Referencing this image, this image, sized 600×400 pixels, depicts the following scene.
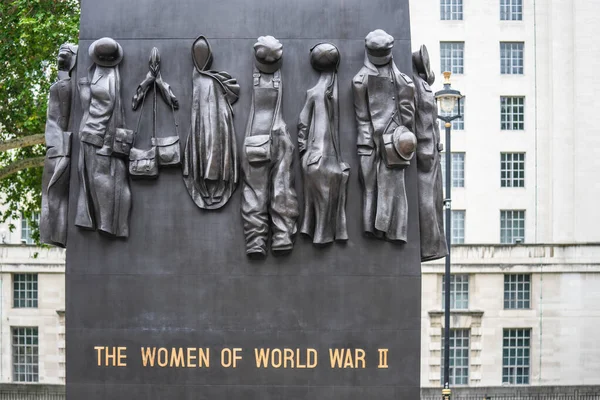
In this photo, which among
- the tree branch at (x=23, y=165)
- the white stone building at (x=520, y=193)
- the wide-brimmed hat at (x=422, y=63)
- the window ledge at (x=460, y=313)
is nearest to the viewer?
the wide-brimmed hat at (x=422, y=63)

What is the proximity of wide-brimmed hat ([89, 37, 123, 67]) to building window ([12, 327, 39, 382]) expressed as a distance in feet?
165

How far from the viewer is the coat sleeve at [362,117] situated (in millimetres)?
12484

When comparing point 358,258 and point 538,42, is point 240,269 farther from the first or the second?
point 538,42

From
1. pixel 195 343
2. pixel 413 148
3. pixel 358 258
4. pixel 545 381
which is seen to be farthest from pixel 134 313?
pixel 545 381

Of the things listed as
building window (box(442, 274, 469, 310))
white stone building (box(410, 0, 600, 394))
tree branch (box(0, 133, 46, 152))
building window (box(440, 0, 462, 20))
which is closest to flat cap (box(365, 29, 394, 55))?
tree branch (box(0, 133, 46, 152))

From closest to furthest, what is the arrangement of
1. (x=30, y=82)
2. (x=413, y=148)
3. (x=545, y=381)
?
1. (x=413, y=148)
2. (x=30, y=82)
3. (x=545, y=381)

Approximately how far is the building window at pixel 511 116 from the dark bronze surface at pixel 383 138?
162ft

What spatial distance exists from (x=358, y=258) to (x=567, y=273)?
164ft

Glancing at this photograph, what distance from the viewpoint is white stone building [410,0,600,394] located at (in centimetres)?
5959

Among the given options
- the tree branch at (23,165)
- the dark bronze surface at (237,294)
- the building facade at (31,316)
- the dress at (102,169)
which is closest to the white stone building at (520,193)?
the building facade at (31,316)

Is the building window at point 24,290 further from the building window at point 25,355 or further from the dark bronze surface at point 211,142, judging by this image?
the dark bronze surface at point 211,142

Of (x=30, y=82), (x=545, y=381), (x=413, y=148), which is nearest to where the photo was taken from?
(x=413, y=148)

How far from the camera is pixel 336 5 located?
12.9 metres

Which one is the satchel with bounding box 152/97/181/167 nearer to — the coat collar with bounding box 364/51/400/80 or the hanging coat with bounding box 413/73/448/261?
the coat collar with bounding box 364/51/400/80
